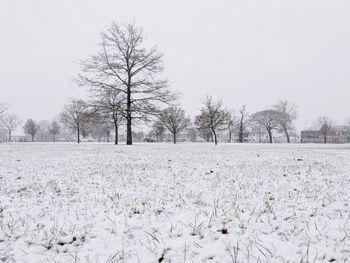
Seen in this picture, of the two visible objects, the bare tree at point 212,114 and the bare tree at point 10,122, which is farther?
the bare tree at point 10,122

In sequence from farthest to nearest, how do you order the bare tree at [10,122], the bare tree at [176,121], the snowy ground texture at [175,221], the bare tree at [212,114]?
1. the bare tree at [10,122]
2. the bare tree at [176,121]
3. the bare tree at [212,114]
4. the snowy ground texture at [175,221]

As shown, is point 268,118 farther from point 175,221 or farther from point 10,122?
point 10,122

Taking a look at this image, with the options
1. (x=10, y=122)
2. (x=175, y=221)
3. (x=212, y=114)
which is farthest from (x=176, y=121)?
(x=10, y=122)

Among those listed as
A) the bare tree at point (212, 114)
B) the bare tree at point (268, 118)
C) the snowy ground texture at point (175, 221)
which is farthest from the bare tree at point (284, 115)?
the snowy ground texture at point (175, 221)

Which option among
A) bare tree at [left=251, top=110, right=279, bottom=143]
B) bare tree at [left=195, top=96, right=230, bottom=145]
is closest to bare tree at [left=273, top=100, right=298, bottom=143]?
bare tree at [left=251, top=110, right=279, bottom=143]

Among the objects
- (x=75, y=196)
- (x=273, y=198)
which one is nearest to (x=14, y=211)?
(x=75, y=196)

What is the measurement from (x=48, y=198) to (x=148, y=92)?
1990cm

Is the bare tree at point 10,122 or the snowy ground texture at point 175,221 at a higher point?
the bare tree at point 10,122

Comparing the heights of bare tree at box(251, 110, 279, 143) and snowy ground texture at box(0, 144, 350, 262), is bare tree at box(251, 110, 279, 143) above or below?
above

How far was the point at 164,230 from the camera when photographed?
132 inches

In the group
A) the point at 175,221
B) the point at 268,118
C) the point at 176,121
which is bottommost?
the point at 175,221

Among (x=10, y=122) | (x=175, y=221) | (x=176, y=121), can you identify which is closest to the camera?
(x=175, y=221)

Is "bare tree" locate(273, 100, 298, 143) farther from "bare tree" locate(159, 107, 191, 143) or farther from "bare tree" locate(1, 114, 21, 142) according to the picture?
"bare tree" locate(1, 114, 21, 142)

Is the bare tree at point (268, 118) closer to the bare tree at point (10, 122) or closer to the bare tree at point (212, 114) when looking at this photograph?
the bare tree at point (212, 114)
